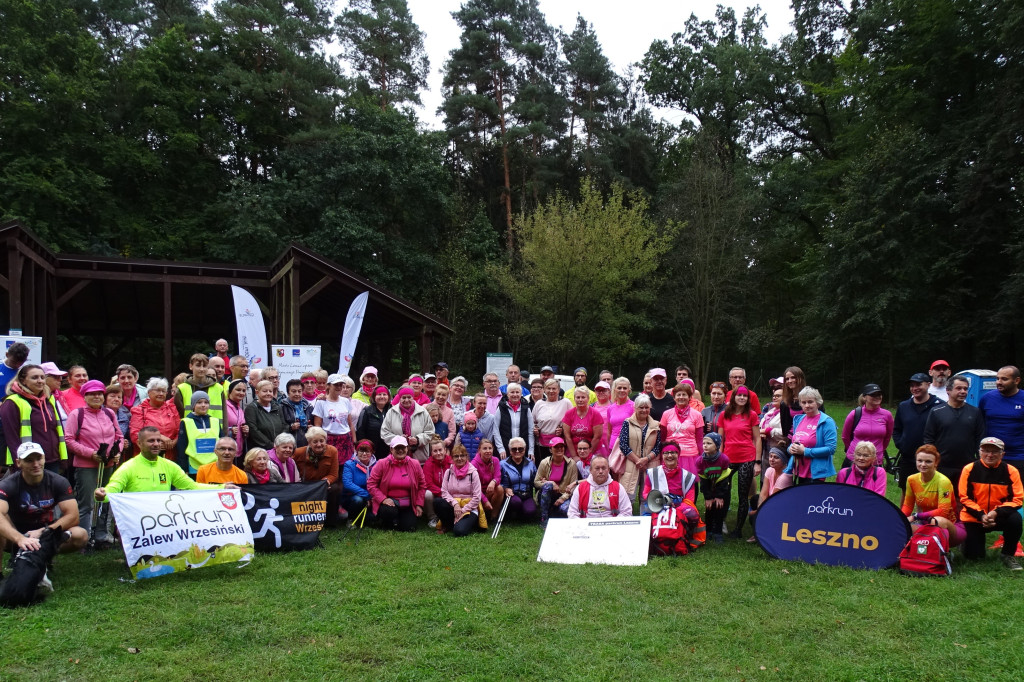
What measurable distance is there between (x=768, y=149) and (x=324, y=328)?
2274cm

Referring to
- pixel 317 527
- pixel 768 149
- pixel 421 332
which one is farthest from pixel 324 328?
pixel 768 149

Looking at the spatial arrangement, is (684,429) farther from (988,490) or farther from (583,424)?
(988,490)

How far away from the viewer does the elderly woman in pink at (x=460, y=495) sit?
6906 mm

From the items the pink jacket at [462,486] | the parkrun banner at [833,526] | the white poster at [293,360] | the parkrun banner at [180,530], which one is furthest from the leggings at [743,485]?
the white poster at [293,360]

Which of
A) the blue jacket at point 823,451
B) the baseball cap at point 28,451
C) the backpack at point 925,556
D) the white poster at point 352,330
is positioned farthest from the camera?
the white poster at point 352,330

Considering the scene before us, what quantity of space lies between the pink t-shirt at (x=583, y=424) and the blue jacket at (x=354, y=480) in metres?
2.23

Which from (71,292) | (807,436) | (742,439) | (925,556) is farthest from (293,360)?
(925,556)

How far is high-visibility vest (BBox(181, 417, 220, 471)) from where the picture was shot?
Answer: 6.22 meters

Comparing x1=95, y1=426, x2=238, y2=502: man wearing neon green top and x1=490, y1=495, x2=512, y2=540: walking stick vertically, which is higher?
x1=95, y1=426, x2=238, y2=502: man wearing neon green top

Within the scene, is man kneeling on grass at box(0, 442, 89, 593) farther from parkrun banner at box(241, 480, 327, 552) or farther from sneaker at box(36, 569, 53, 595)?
parkrun banner at box(241, 480, 327, 552)

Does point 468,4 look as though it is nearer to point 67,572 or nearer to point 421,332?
point 421,332

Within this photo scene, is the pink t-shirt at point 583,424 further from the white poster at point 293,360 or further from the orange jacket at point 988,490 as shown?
the white poster at point 293,360

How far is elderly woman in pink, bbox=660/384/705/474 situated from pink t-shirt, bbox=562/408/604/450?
31.9 inches

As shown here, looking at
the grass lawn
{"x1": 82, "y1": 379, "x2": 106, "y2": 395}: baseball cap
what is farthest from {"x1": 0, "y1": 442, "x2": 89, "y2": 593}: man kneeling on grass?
{"x1": 82, "y1": 379, "x2": 106, "y2": 395}: baseball cap
